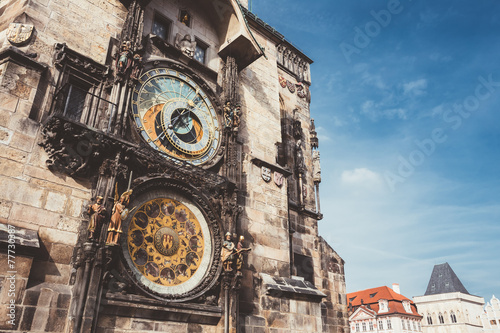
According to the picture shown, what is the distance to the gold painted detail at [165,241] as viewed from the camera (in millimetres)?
7790

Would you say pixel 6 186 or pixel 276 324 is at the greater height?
pixel 6 186

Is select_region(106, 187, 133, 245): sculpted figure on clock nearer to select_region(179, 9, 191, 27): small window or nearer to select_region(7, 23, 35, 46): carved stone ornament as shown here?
select_region(7, 23, 35, 46): carved stone ornament

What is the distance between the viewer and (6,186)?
256 inches

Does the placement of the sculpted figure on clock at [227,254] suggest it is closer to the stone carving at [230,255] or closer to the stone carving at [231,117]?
the stone carving at [230,255]

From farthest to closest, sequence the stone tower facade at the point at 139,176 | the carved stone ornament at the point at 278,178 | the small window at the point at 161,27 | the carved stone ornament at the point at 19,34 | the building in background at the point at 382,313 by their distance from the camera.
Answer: the building in background at the point at 382,313
the carved stone ornament at the point at 278,178
the small window at the point at 161,27
the carved stone ornament at the point at 19,34
the stone tower facade at the point at 139,176

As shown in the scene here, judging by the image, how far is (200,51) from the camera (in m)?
11.7

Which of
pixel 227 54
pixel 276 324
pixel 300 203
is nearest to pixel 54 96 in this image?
pixel 227 54

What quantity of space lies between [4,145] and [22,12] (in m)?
2.99

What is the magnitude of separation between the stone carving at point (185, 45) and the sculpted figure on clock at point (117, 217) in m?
5.00

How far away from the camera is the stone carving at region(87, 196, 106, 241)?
22.3ft

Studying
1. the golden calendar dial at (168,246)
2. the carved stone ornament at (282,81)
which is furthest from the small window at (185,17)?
the carved stone ornament at (282,81)

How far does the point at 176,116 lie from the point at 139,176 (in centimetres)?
218

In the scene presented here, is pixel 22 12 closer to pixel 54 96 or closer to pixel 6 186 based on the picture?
pixel 54 96

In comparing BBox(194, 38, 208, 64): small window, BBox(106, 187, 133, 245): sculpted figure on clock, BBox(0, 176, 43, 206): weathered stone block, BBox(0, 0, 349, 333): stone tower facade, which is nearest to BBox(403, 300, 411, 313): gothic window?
BBox(0, 0, 349, 333): stone tower facade
